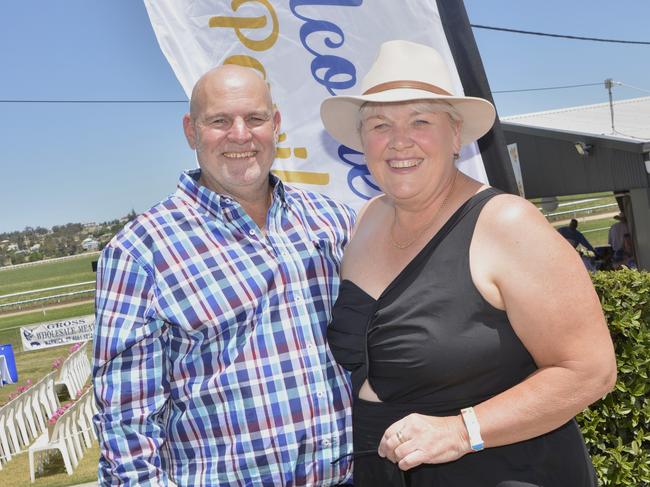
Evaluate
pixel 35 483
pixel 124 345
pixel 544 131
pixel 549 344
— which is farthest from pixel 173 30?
pixel 544 131

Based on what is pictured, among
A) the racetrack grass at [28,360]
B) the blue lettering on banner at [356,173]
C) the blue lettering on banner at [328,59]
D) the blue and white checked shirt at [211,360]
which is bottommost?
the racetrack grass at [28,360]

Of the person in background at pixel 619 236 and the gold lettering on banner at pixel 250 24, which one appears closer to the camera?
the gold lettering on banner at pixel 250 24

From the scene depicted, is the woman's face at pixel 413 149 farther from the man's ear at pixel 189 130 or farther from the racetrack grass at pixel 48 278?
the racetrack grass at pixel 48 278

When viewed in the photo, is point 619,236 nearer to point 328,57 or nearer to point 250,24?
point 328,57

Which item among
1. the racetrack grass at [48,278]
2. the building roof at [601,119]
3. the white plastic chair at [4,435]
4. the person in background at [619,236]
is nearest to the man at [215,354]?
the white plastic chair at [4,435]

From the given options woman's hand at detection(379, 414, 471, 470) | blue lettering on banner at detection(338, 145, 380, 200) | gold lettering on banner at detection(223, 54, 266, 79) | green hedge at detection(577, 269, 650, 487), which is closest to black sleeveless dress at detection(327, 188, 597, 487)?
woman's hand at detection(379, 414, 471, 470)

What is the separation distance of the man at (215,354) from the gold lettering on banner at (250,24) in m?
1.47

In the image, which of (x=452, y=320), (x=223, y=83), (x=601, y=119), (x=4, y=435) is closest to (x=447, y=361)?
(x=452, y=320)

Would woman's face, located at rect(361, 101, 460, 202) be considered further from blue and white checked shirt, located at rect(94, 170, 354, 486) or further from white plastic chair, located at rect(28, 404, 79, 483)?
white plastic chair, located at rect(28, 404, 79, 483)

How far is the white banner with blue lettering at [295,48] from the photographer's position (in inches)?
127

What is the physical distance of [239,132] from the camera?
1981mm

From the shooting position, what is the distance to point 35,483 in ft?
24.7

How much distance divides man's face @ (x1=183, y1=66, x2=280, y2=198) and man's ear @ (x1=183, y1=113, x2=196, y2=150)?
0.09 feet

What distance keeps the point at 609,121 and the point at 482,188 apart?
41.5ft
